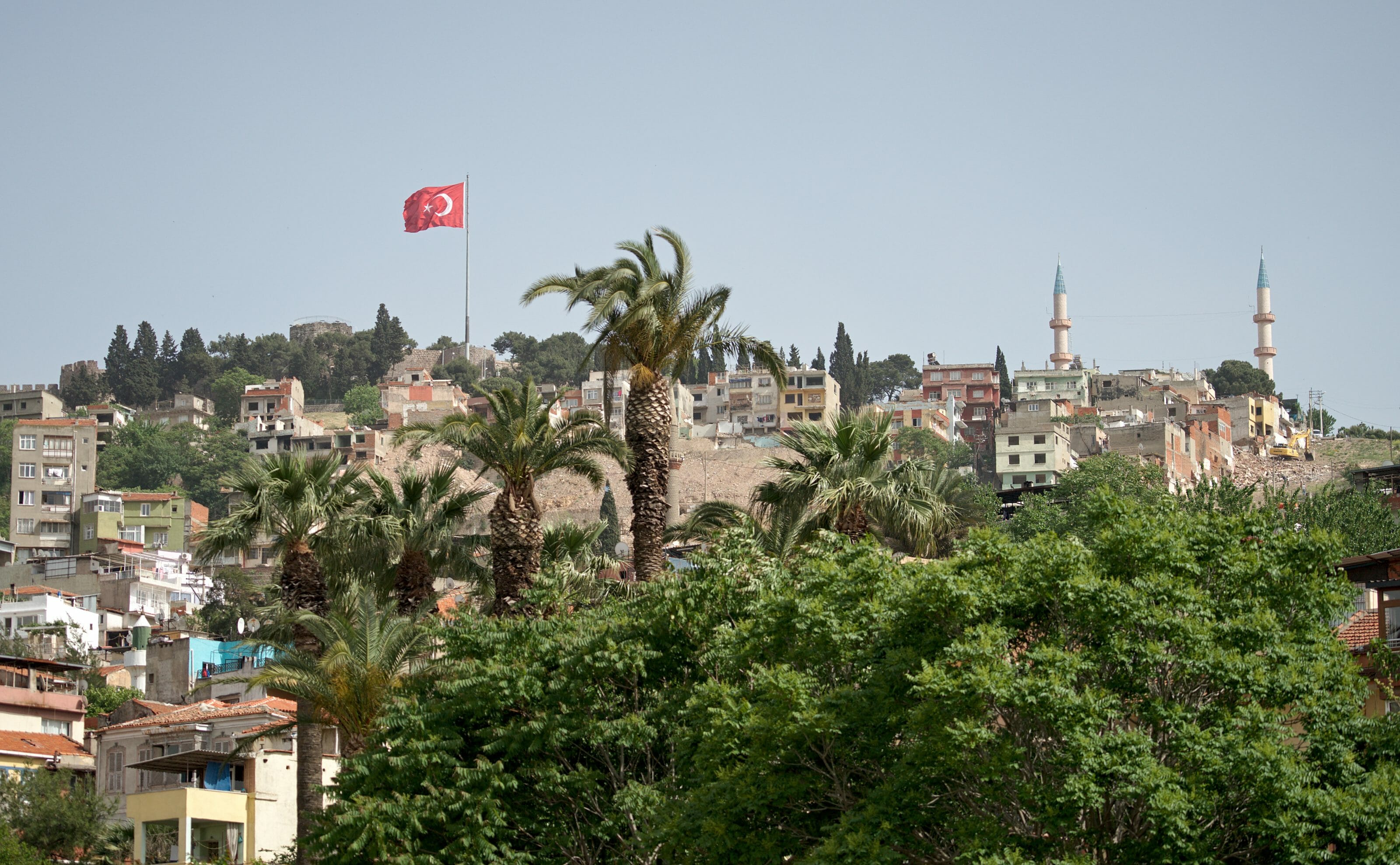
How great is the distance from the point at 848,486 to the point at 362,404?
13513 centimetres

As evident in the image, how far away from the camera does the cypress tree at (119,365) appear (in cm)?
16600

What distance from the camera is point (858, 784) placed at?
22453 mm

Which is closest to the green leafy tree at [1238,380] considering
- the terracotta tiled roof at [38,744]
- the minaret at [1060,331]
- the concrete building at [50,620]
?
the minaret at [1060,331]

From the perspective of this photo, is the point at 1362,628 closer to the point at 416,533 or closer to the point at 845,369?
the point at 416,533

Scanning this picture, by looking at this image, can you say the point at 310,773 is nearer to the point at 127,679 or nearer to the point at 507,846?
the point at 507,846

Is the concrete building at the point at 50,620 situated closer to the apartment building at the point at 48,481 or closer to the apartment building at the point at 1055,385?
the apartment building at the point at 48,481

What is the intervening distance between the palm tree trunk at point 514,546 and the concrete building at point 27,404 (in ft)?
413

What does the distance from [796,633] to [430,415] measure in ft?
377

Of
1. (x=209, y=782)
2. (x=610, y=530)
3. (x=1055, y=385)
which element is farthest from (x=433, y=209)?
(x=209, y=782)

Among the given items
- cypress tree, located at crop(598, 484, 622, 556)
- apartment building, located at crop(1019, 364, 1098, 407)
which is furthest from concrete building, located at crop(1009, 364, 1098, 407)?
cypress tree, located at crop(598, 484, 622, 556)

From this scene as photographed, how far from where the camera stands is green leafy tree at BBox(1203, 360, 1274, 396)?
155875mm

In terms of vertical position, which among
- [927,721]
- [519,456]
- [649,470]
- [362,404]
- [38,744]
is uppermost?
[362,404]

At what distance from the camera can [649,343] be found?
30797 mm

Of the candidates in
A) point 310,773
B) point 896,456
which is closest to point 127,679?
point 310,773
